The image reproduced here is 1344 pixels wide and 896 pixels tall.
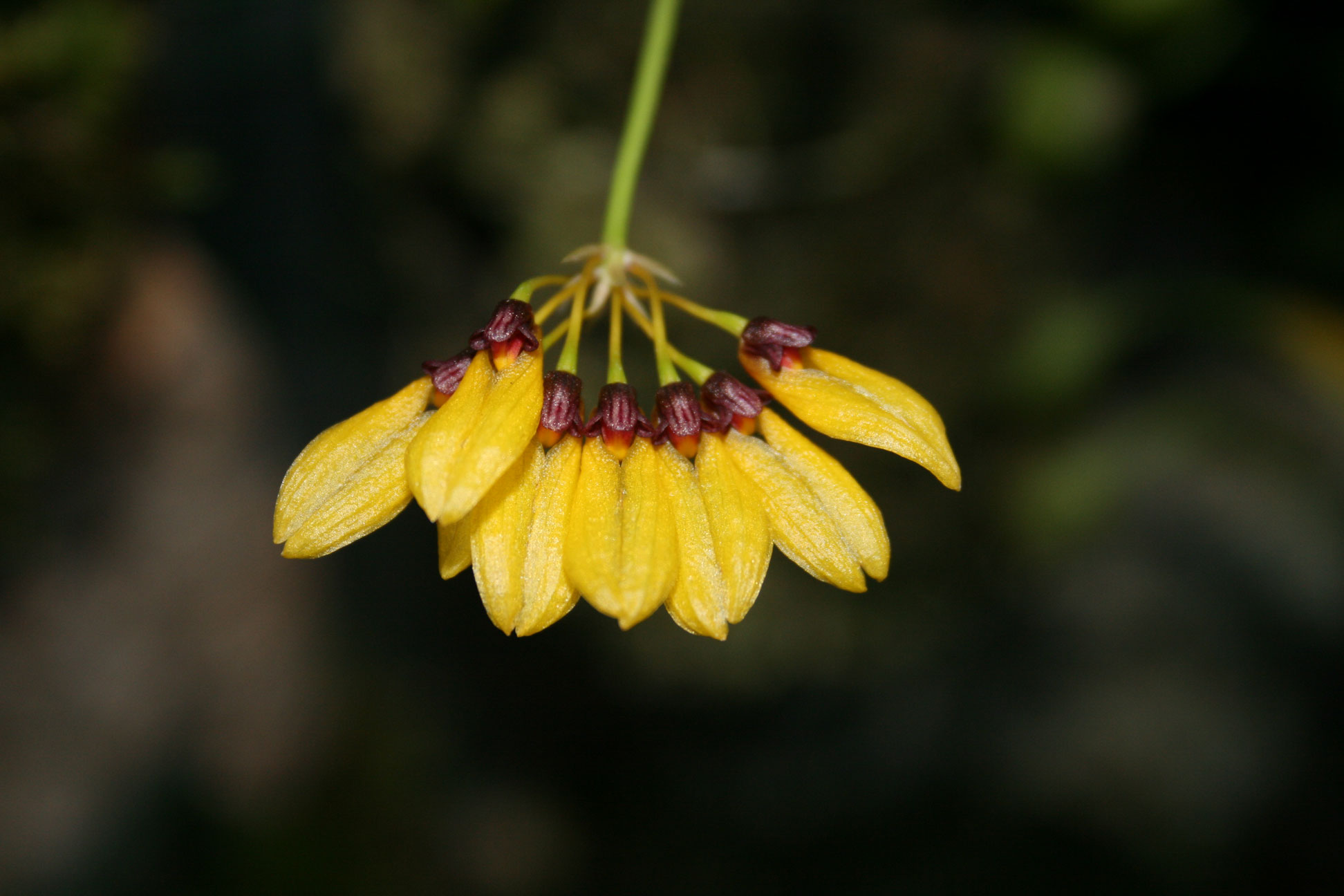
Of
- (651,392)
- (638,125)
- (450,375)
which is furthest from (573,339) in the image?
(651,392)

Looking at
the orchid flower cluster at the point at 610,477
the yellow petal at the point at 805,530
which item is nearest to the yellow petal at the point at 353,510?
the orchid flower cluster at the point at 610,477

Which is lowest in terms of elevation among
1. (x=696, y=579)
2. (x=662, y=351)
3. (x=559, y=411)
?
(x=696, y=579)

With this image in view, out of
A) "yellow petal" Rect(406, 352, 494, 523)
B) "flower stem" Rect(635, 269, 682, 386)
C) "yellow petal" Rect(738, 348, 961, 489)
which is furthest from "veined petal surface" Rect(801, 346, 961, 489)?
"yellow petal" Rect(406, 352, 494, 523)

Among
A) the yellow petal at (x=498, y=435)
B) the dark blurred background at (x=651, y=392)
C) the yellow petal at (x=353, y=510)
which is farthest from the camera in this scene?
the dark blurred background at (x=651, y=392)

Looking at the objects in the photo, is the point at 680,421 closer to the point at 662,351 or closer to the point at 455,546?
the point at 662,351

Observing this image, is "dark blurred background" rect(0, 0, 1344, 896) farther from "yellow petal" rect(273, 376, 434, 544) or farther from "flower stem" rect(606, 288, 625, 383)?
"flower stem" rect(606, 288, 625, 383)

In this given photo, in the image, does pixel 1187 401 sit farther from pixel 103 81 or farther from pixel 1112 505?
pixel 103 81

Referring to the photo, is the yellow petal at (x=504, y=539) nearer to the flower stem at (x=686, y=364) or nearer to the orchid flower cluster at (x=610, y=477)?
the orchid flower cluster at (x=610, y=477)
